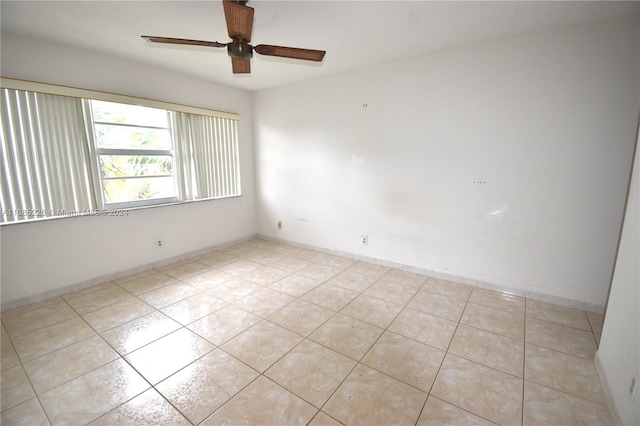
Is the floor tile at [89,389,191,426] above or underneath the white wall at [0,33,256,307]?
underneath

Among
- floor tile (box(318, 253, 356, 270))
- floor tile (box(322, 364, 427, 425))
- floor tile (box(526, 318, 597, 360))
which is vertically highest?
floor tile (box(318, 253, 356, 270))

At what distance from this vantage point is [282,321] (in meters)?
2.45

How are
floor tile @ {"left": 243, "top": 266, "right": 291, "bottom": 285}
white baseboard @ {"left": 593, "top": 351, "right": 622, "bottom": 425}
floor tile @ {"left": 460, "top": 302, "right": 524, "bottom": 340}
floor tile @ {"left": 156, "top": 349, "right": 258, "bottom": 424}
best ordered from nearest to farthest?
white baseboard @ {"left": 593, "top": 351, "right": 622, "bottom": 425}, floor tile @ {"left": 156, "top": 349, "right": 258, "bottom": 424}, floor tile @ {"left": 460, "top": 302, "right": 524, "bottom": 340}, floor tile @ {"left": 243, "top": 266, "right": 291, "bottom": 285}

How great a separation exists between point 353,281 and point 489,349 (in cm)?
150

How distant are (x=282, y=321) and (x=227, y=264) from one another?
1696 mm

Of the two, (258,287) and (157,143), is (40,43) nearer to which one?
(157,143)

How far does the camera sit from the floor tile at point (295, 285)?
302cm

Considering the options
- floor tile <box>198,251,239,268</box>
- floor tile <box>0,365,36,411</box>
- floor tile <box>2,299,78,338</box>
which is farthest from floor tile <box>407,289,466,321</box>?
floor tile <box>2,299,78,338</box>

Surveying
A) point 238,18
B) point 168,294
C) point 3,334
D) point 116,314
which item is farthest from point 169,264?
point 238,18

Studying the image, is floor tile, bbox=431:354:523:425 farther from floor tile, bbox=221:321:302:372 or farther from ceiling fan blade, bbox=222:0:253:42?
ceiling fan blade, bbox=222:0:253:42

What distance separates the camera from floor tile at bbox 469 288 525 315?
105 inches

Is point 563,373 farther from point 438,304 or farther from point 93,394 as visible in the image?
point 93,394

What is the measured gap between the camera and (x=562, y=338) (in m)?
2.21

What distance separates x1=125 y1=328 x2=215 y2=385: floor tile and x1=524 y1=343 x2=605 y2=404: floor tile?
2.35 metres
